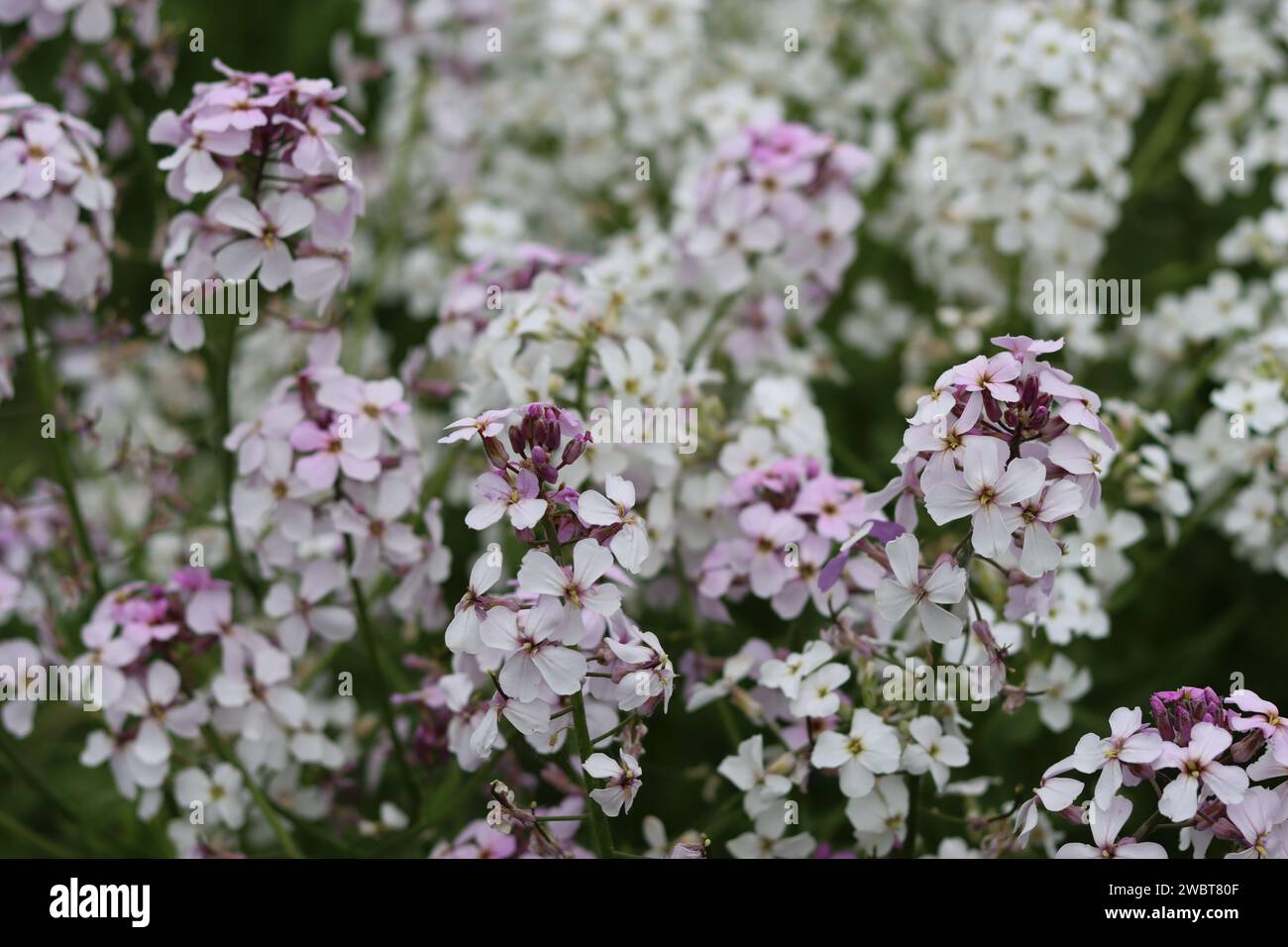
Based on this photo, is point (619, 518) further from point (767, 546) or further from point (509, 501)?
point (767, 546)

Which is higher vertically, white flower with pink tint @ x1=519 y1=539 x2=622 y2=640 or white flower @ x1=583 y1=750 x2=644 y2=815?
white flower with pink tint @ x1=519 y1=539 x2=622 y2=640

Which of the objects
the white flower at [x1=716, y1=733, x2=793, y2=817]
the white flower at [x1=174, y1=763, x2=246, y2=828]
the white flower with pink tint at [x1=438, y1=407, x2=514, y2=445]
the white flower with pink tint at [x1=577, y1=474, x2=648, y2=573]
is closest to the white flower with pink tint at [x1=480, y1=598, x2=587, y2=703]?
the white flower with pink tint at [x1=577, y1=474, x2=648, y2=573]

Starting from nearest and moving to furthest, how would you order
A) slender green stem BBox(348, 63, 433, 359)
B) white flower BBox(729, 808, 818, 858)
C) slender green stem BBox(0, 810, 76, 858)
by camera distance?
white flower BBox(729, 808, 818, 858) → slender green stem BBox(0, 810, 76, 858) → slender green stem BBox(348, 63, 433, 359)

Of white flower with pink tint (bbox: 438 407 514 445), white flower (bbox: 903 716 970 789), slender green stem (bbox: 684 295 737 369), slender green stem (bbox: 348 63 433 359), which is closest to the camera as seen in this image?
white flower with pink tint (bbox: 438 407 514 445)

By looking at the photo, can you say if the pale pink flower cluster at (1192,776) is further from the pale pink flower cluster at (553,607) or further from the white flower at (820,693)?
the pale pink flower cluster at (553,607)

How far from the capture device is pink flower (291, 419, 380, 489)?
2000 mm

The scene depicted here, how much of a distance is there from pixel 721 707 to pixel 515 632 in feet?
1.85

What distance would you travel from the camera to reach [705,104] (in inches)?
120

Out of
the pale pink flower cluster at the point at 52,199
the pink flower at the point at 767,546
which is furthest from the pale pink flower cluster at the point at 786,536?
the pale pink flower cluster at the point at 52,199

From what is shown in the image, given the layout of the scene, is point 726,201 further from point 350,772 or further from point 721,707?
point 350,772

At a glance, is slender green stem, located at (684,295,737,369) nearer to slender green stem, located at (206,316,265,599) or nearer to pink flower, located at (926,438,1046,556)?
slender green stem, located at (206,316,265,599)

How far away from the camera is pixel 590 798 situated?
5.47 feet

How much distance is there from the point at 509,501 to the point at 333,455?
1.72ft
